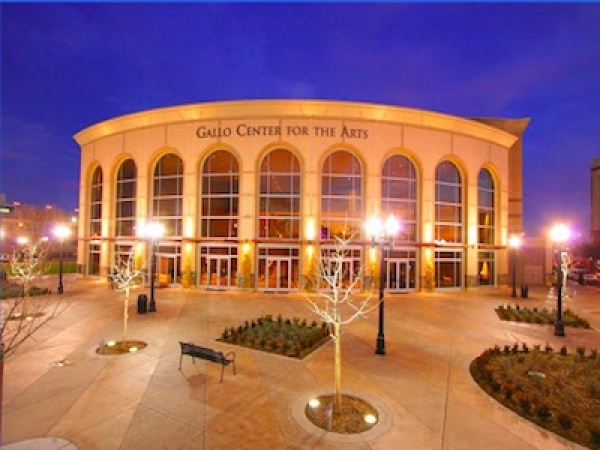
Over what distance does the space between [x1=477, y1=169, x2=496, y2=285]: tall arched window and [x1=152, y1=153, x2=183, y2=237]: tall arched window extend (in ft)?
80.5

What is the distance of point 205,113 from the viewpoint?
Result: 86.9ft

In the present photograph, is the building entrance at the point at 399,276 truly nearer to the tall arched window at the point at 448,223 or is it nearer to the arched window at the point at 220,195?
the tall arched window at the point at 448,223

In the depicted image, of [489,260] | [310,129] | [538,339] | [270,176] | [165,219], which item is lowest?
[538,339]

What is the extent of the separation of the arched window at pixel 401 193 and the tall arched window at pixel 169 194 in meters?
15.9

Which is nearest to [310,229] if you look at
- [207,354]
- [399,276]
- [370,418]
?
[399,276]

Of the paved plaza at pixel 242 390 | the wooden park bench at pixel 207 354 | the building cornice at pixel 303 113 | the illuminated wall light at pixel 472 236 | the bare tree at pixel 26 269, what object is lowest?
the paved plaza at pixel 242 390

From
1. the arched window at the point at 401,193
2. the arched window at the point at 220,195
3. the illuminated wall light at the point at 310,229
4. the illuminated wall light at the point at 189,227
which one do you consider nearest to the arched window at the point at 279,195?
the illuminated wall light at the point at 310,229

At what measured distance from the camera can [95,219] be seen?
3219cm

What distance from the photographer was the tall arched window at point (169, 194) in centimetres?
2764

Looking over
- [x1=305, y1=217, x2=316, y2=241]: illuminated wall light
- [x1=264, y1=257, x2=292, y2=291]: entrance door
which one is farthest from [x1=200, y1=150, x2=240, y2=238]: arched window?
[x1=305, y1=217, x2=316, y2=241]: illuminated wall light

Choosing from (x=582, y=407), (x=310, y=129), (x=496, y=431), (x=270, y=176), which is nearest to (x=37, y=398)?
(x=496, y=431)

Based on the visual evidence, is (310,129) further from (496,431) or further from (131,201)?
(496,431)

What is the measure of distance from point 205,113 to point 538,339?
2466 cm

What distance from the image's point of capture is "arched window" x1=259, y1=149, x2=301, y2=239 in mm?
26031
